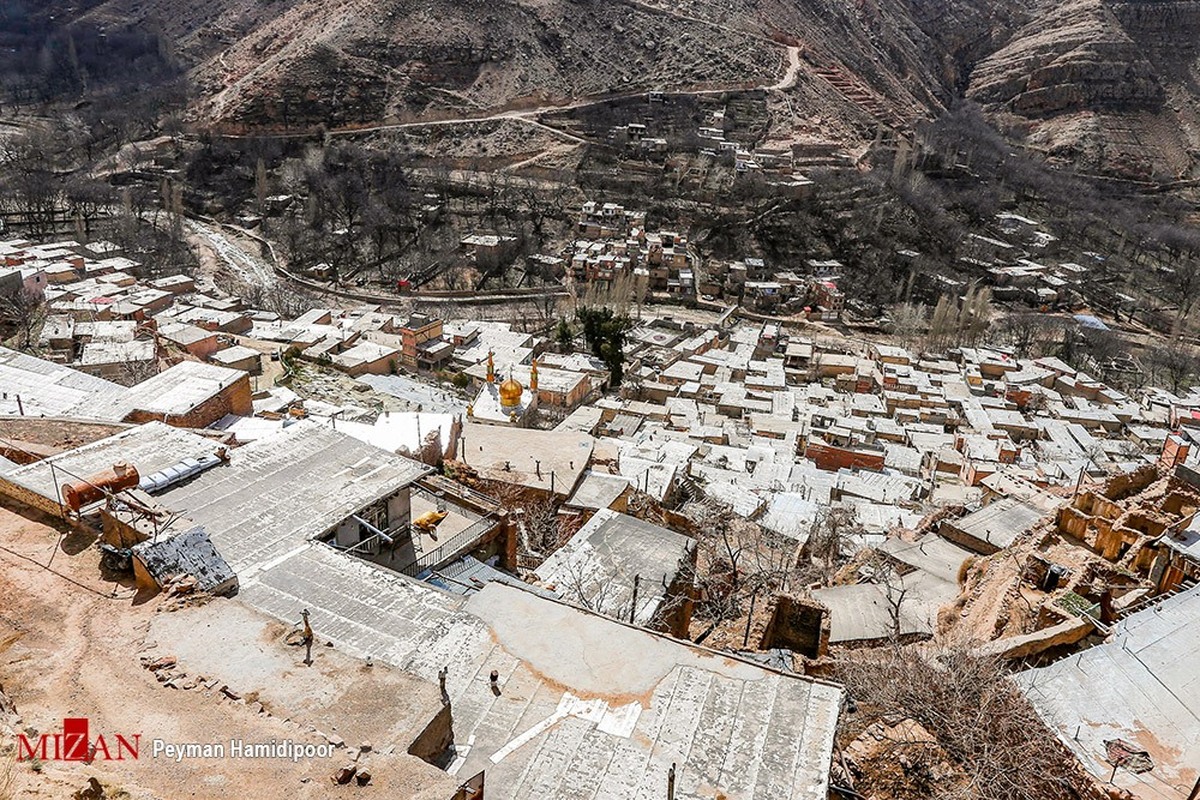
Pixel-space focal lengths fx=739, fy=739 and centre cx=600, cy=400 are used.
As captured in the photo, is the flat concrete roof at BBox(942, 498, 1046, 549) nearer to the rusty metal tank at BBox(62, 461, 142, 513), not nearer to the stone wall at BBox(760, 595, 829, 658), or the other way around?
the stone wall at BBox(760, 595, 829, 658)

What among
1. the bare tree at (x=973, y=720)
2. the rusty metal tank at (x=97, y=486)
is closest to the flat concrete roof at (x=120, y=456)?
the rusty metal tank at (x=97, y=486)

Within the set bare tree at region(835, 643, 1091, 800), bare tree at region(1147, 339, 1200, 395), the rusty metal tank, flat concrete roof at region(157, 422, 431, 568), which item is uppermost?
the rusty metal tank

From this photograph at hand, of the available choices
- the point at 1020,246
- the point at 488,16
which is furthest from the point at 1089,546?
the point at 488,16

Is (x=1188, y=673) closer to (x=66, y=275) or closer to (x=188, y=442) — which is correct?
(x=188, y=442)

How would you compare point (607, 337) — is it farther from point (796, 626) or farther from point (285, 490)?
point (285, 490)

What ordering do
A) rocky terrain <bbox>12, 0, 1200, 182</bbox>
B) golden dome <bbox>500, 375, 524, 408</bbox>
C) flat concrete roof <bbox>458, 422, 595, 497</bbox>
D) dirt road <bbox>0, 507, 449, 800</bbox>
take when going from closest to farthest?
dirt road <bbox>0, 507, 449, 800</bbox> < flat concrete roof <bbox>458, 422, 595, 497</bbox> < golden dome <bbox>500, 375, 524, 408</bbox> < rocky terrain <bbox>12, 0, 1200, 182</bbox>

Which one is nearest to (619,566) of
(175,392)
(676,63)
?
(175,392)

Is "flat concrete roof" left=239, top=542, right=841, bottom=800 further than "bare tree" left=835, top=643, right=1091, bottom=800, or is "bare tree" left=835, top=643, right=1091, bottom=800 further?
"bare tree" left=835, top=643, right=1091, bottom=800

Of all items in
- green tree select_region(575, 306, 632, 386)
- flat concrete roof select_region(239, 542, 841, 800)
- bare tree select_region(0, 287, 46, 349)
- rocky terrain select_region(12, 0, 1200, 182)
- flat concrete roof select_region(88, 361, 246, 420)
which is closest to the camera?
flat concrete roof select_region(239, 542, 841, 800)

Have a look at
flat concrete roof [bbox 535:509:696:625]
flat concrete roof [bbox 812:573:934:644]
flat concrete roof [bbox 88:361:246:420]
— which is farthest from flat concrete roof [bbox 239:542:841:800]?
flat concrete roof [bbox 88:361:246:420]
